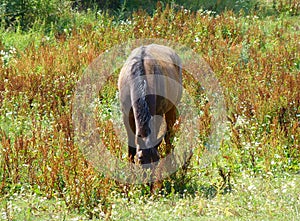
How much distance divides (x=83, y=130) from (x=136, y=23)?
23.7 ft

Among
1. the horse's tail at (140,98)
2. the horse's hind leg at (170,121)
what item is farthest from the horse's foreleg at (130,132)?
the horse's hind leg at (170,121)

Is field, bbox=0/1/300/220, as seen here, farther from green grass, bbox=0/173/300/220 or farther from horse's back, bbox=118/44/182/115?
horse's back, bbox=118/44/182/115

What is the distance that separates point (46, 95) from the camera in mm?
10852

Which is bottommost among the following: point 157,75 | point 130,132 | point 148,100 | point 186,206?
point 186,206

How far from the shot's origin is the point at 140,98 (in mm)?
7223

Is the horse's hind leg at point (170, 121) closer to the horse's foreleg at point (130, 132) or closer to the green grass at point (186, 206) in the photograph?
the horse's foreleg at point (130, 132)

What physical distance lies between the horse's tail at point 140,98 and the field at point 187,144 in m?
0.72

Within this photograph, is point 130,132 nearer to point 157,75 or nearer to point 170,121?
point 157,75

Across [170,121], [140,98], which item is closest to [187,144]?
[170,121]

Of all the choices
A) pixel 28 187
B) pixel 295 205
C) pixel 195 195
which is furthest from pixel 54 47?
pixel 295 205

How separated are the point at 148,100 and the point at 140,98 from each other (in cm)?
17

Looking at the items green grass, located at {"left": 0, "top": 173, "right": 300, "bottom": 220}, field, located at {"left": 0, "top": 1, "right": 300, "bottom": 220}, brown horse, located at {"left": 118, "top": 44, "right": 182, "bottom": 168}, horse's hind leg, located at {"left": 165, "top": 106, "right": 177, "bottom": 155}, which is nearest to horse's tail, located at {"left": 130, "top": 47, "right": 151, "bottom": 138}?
brown horse, located at {"left": 118, "top": 44, "right": 182, "bottom": 168}

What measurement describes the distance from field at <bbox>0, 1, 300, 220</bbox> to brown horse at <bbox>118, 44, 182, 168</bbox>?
49cm

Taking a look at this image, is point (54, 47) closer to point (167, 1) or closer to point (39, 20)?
point (39, 20)
